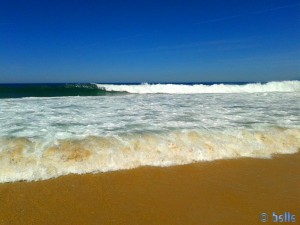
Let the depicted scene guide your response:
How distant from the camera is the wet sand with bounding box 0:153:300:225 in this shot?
10.1ft

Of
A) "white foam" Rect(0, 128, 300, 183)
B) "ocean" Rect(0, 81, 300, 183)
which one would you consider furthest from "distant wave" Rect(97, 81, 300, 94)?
"white foam" Rect(0, 128, 300, 183)

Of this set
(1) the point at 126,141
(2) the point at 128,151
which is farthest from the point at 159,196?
(1) the point at 126,141

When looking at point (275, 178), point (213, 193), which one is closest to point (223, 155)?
point (275, 178)

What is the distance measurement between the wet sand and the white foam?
0.26 meters

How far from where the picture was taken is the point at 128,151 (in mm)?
4844

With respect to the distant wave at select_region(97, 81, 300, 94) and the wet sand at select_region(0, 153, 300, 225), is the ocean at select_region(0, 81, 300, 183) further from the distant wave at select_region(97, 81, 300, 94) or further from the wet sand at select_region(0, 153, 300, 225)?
the distant wave at select_region(97, 81, 300, 94)

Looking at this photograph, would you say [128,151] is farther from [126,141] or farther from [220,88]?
[220,88]

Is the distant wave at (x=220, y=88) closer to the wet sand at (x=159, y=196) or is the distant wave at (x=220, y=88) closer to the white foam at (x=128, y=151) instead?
the white foam at (x=128, y=151)

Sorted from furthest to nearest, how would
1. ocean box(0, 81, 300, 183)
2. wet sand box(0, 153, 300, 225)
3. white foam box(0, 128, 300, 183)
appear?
ocean box(0, 81, 300, 183) → white foam box(0, 128, 300, 183) → wet sand box(0, 153, 300, 225)

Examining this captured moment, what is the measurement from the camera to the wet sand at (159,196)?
121 inches

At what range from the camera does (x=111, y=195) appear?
3568 mm

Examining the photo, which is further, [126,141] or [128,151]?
[126,141]

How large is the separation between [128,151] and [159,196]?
1.45 m

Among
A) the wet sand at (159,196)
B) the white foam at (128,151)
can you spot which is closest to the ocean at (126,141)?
the white foam at (128,151)
